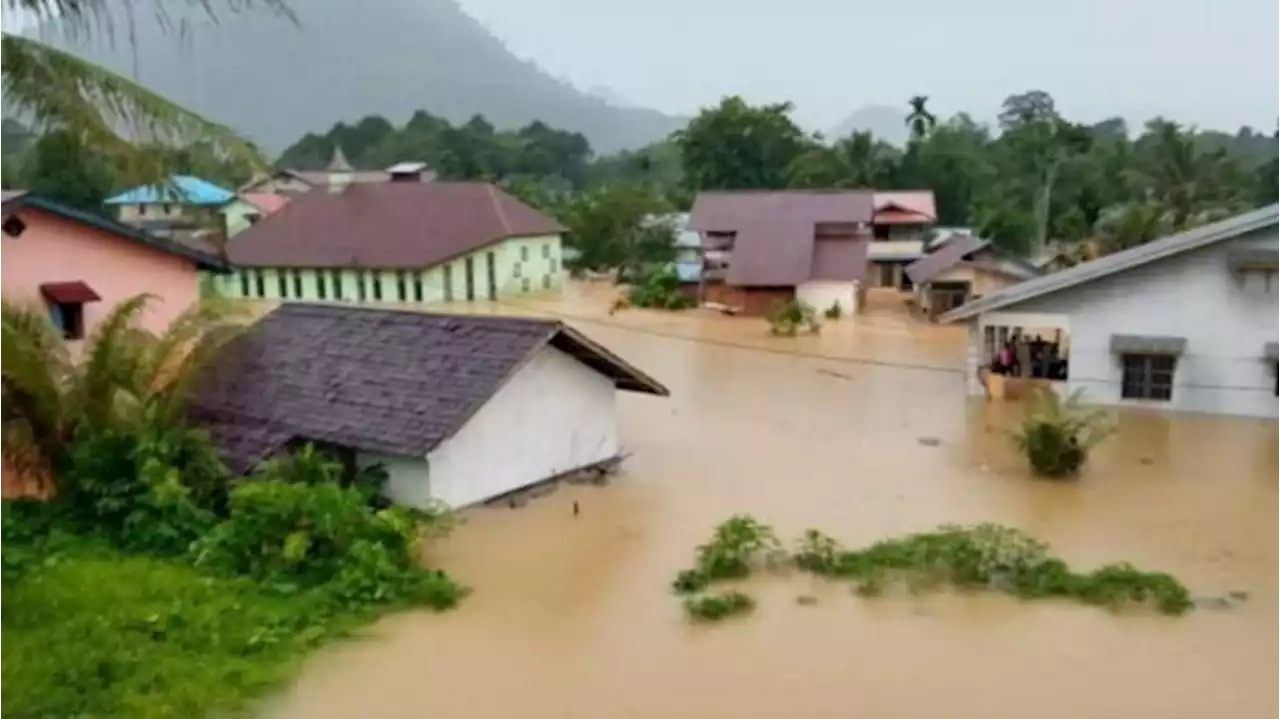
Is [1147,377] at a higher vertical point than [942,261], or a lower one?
lower

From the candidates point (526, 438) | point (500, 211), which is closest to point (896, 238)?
point (500, 211)

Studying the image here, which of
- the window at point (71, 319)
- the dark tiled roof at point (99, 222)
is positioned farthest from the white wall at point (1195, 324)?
the window at point (71, 319)

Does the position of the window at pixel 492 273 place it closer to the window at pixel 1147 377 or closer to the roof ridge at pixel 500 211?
the roof ridge at pixel 500 211

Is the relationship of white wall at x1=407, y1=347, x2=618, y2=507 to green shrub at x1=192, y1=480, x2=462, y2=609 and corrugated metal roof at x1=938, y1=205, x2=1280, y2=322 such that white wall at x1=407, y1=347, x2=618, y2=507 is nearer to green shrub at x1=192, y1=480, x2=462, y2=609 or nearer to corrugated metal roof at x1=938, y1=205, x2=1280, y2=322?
green shrub at x1=192, y1=480, x2=462, y2=609

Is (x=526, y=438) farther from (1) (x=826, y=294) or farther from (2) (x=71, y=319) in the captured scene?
(1) (x=826, y=294)

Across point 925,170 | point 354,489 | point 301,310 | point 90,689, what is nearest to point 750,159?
point 925,170

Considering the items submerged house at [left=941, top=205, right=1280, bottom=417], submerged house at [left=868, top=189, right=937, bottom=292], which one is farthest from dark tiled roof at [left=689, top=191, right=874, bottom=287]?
submerged house at [left=941, top=205, right=1280, bottom=417]
